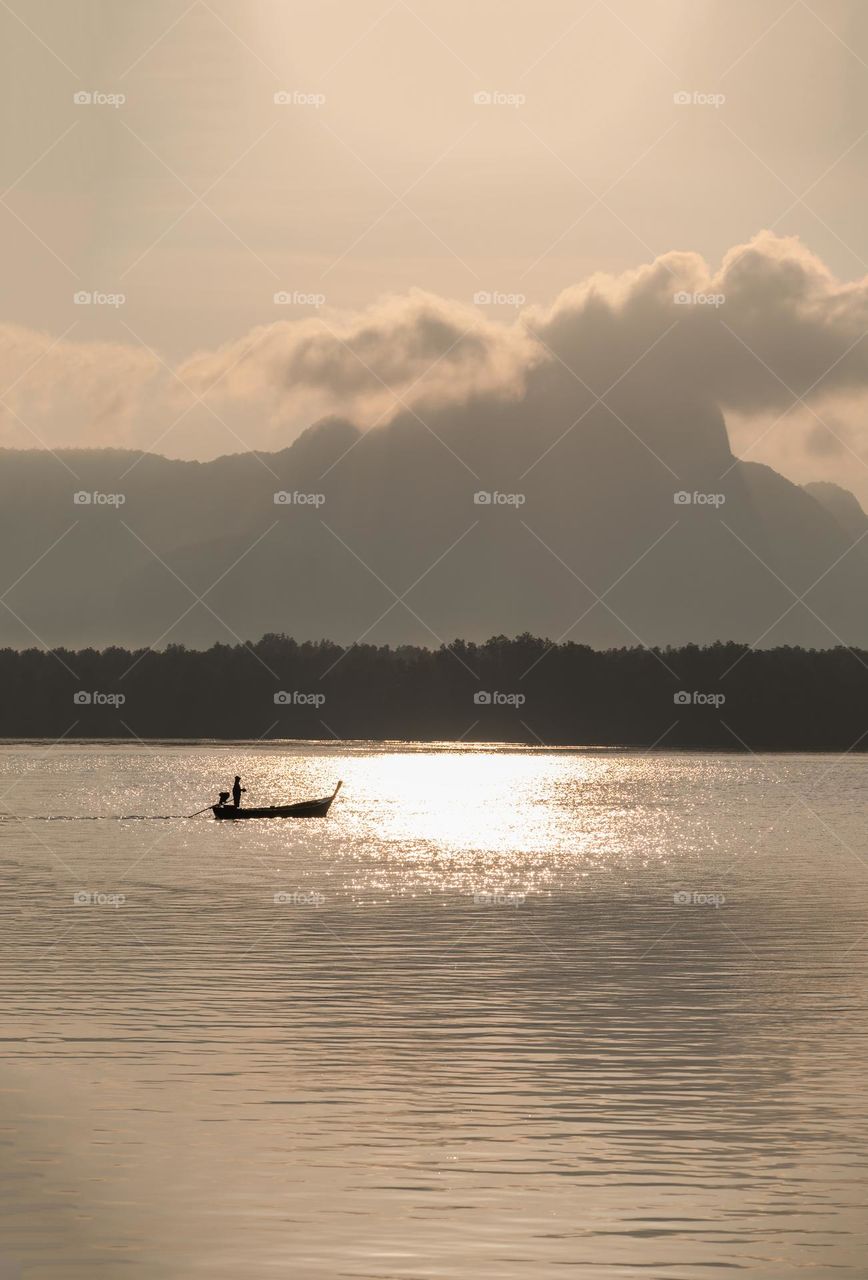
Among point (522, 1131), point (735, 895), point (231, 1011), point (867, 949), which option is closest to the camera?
point (522, 1131)

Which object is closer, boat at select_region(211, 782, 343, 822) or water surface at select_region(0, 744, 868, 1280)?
water surface at select_region(0, 744, 868, 1280)

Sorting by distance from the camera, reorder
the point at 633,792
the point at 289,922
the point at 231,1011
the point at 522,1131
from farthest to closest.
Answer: the point at 633,792 < the point at 289,922 < the point at 231,1011 < the point at 522,1131

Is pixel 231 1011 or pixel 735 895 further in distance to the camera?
pixel 735 895

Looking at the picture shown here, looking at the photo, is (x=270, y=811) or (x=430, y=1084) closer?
(x=430, y=1084)

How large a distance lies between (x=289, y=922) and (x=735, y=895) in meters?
20.2

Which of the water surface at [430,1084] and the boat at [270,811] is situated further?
the boat at [270,811]

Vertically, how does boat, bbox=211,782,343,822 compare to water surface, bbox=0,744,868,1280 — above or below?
above

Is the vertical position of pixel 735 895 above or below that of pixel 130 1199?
above

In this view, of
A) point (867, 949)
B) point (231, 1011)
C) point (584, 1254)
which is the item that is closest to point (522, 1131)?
point (584, 1254)

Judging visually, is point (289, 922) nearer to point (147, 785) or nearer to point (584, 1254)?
point (584, 1254)

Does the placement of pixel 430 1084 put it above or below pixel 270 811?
below

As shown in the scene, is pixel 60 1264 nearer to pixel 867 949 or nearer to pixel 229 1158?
pixel 229 1158

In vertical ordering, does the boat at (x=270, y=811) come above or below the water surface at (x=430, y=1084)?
above

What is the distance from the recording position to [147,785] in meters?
199
